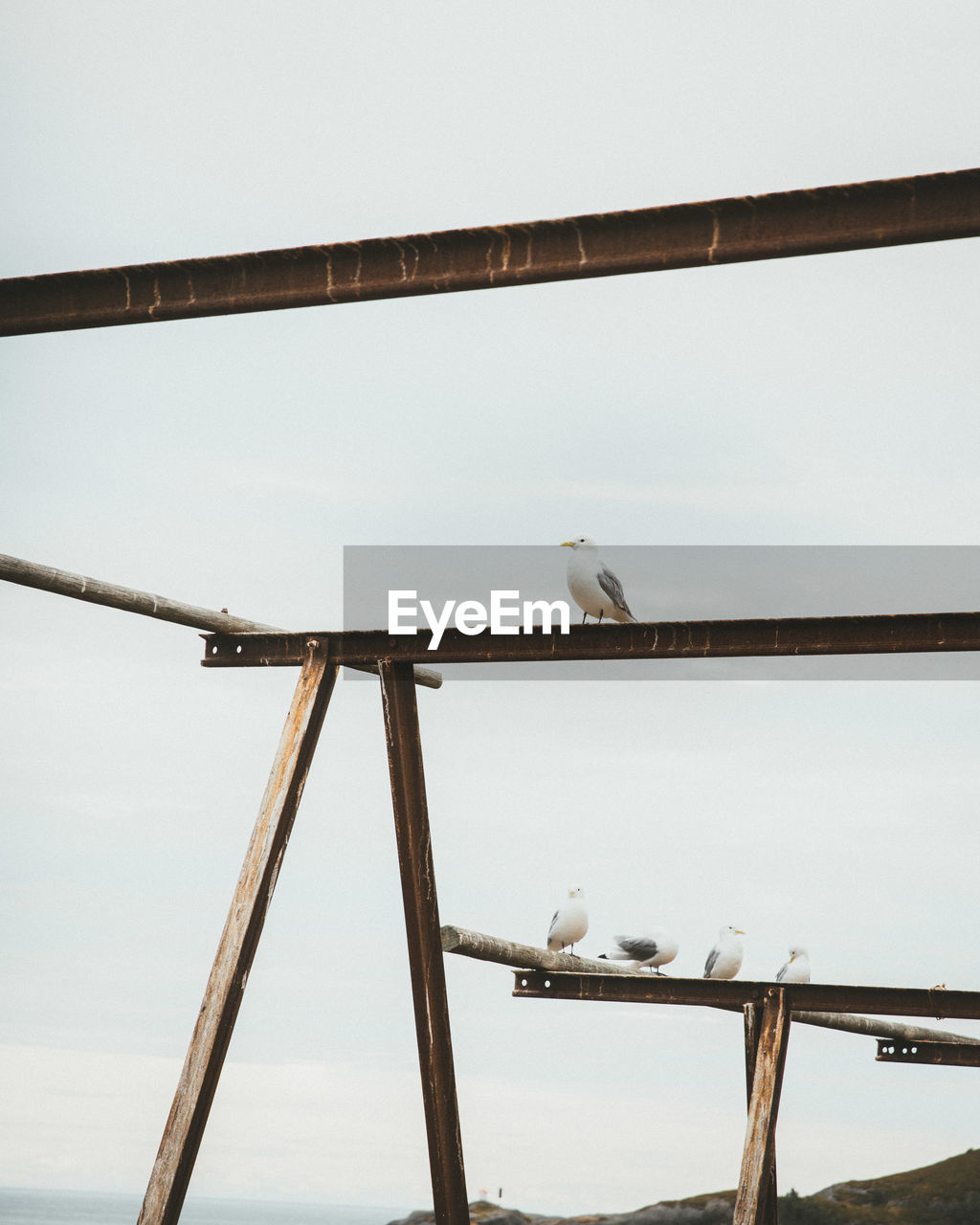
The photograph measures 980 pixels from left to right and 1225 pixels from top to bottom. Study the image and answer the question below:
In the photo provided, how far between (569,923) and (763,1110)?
107 inches

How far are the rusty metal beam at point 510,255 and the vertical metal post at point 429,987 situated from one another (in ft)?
8.54

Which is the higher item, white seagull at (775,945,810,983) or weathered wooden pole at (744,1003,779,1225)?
white seagull at (775,945,810,983)

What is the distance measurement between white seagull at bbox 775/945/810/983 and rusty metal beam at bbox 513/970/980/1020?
1974 millimetres

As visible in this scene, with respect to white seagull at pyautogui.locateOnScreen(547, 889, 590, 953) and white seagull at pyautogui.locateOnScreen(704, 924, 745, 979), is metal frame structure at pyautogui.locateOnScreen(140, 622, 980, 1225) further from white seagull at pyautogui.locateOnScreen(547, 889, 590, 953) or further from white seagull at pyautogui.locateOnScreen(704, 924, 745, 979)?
white seagull at pyautogui.locateOnScreen(704, 924, 745, 979)

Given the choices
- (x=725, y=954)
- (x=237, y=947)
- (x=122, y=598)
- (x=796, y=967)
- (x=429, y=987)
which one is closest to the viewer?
(x=237, y=947)

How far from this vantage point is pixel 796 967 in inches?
519

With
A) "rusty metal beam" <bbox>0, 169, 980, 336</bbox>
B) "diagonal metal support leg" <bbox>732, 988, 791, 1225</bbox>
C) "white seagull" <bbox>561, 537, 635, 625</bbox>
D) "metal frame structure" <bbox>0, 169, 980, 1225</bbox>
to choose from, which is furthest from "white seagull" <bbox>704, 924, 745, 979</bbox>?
"rusty metal beam" <bbox>0, 169, 980, 336</bbox>

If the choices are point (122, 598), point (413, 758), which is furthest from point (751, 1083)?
point (122, 598)

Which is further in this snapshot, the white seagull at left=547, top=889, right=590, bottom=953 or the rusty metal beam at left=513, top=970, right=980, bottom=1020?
the white seagull at left=547, top=889, right=590, bottom=953

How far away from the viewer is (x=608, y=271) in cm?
439

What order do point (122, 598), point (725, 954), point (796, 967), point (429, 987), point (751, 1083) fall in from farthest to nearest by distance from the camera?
1. point (725, 954)
2. point (796, 967)
3. point (751, 1083)
4. point (122, 598)
5. point (429, 987)

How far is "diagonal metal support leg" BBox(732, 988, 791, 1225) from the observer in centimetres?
1019

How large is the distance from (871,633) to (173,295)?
327 cm

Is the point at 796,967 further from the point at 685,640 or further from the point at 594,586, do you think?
the point at 685,640
